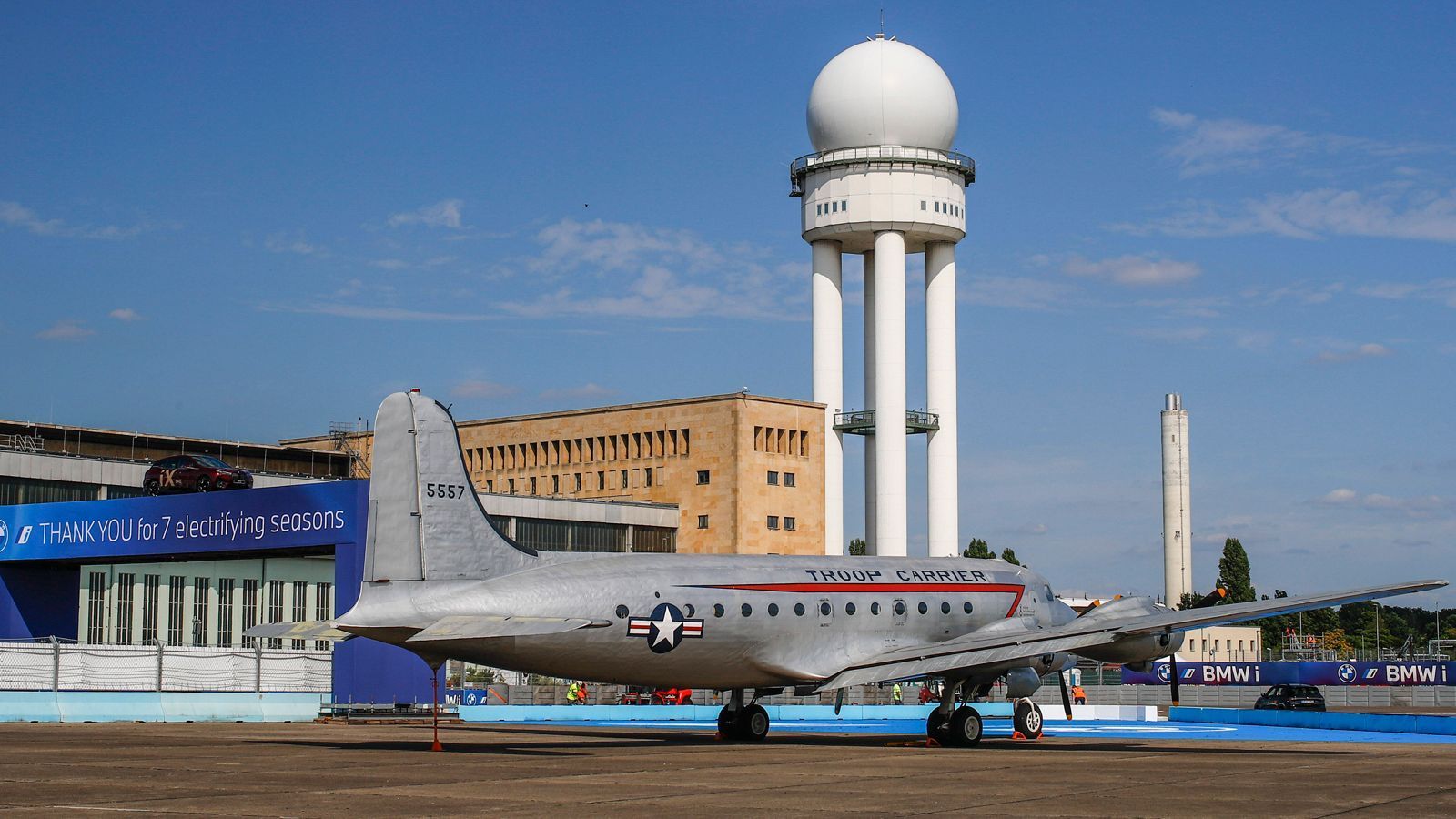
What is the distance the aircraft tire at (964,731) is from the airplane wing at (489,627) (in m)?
8.87

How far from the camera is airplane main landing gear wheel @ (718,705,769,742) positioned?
34812mm

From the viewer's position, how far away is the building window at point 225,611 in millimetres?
74062

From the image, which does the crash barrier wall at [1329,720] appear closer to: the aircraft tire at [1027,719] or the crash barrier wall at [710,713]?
the crash barrier wall at [710,713]

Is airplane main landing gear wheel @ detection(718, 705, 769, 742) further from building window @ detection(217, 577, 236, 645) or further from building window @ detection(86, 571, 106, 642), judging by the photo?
building window @ detection(217, 577, 236, 645)

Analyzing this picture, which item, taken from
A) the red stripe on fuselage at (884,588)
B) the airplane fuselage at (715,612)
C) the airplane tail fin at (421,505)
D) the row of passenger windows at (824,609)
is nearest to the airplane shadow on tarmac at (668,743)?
the airplane fuselage at (715,612)

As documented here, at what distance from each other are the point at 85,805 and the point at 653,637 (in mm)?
14914

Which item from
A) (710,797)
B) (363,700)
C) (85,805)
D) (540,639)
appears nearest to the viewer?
(85,805)

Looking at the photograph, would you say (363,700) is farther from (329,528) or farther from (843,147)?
(843,147)

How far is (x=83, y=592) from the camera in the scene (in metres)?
70.5

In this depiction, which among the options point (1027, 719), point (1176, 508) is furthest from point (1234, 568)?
point (1027, 719)

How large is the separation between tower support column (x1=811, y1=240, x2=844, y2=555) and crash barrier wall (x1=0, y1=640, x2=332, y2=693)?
57.7m

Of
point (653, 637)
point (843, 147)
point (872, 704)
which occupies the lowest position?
point (872, 704)

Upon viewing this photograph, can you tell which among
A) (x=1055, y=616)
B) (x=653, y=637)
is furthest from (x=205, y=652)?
(x=1055, y=616)

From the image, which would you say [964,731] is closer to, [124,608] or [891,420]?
[124,608]
